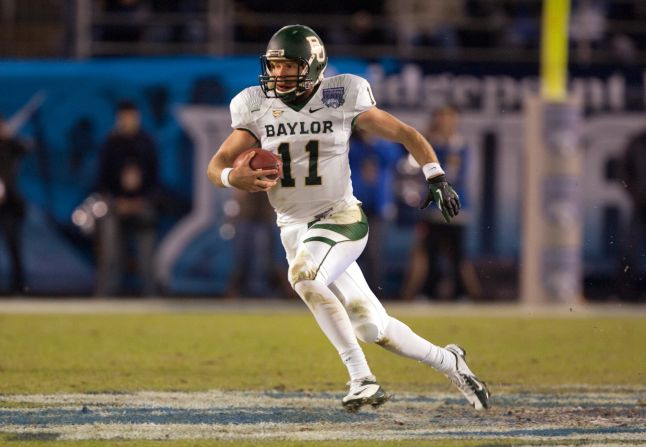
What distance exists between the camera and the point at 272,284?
11820 mm

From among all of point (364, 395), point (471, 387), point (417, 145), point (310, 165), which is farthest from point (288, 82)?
point (471, 387)

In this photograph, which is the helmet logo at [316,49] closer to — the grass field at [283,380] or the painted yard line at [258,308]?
the grass field at [283,380]

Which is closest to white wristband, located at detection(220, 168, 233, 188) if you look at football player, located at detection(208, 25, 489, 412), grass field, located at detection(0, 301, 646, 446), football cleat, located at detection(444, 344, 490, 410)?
football player, located at detection(208, 25, 489, 412)

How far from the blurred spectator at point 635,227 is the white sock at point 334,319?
22.6 feet

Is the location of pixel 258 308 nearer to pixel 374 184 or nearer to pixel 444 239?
pixel 374 184

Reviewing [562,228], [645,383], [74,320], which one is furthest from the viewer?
[562,228]

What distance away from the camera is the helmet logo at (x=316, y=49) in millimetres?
5695

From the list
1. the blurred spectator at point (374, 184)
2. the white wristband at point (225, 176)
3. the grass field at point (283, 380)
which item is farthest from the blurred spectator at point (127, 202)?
the white wristband at point (225, 176)

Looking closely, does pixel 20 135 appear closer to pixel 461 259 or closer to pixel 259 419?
pixel 461 259

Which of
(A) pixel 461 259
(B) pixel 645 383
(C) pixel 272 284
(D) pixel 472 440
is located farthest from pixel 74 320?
(D) pixel 472 440

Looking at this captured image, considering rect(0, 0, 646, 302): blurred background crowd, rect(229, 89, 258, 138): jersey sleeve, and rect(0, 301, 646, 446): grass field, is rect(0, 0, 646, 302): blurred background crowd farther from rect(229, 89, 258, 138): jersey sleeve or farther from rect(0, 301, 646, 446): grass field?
rect(229, 89, 258, 138): jersey sleeve

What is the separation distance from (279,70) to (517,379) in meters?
2.33

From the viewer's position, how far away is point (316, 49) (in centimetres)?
572

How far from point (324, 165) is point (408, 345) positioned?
85 centimetres
